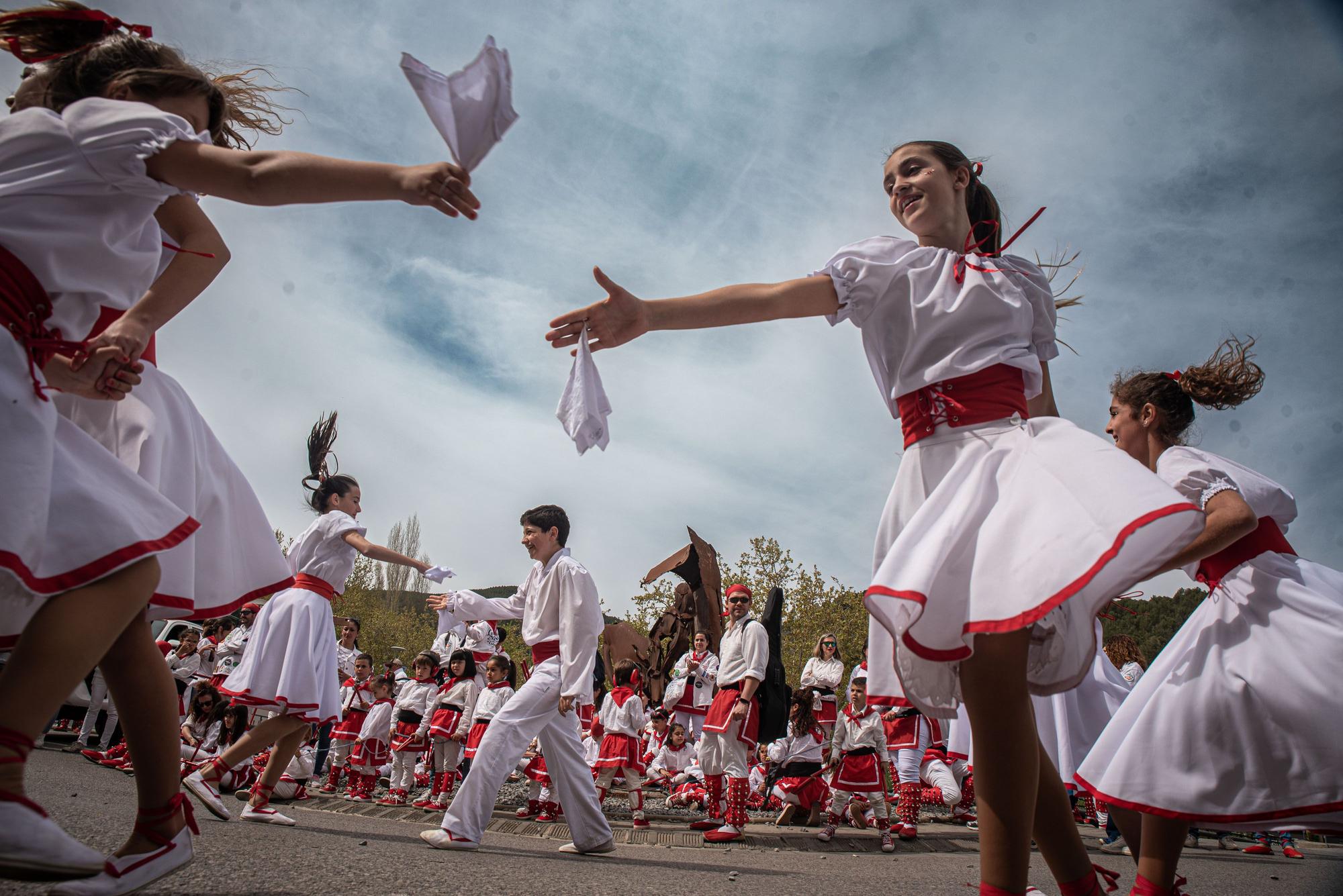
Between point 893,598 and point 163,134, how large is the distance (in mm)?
1920

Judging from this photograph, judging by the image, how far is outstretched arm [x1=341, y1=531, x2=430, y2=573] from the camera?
5496 mm

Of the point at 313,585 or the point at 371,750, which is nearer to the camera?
the point at 313,585

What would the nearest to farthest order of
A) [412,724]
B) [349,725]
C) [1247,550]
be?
[1247,550] < [412,724] < [349,725]

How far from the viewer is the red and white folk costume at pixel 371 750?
10.7 meters

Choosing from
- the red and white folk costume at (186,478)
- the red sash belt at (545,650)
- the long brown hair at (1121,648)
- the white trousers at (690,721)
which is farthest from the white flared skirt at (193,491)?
the white trousers at (690,721)

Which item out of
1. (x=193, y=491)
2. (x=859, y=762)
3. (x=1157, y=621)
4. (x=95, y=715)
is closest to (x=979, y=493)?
(x=193, y=491)

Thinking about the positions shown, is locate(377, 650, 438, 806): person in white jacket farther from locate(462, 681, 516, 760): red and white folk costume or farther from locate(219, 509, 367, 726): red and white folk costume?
locate(219, 509, 367, 726): red and white folk costume

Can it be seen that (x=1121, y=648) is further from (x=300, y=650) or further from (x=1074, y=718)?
(x=300, y=650)

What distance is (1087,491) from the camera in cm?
173

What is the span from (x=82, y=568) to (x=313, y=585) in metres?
4.73

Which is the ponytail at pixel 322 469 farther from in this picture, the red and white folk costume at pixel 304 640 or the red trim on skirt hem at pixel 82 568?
the red trim on skirt hem at pixel 82 568

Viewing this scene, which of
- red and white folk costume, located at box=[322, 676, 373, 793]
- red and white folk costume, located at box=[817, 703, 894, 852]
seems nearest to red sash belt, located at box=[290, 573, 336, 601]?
red and white folk costume, located at box=[817, 703, 894, 852]

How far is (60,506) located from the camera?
1.62 metres

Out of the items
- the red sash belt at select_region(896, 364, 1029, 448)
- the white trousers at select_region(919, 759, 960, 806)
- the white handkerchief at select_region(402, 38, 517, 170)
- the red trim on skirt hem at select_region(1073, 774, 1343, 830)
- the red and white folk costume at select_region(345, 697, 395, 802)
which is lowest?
the red and white folk costume at select_region(345, 697, 395, 802)
